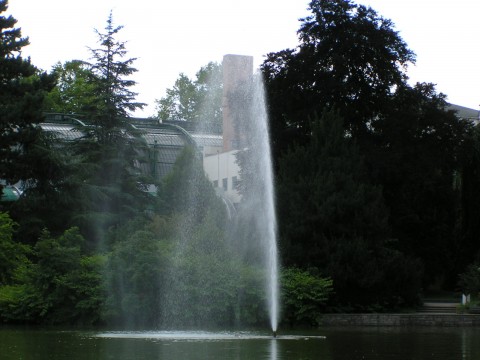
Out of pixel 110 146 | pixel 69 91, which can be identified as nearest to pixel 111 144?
pixel 110 146

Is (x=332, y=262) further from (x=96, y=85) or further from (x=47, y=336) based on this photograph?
(x=96, y=85)

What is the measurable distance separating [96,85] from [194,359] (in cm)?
3199

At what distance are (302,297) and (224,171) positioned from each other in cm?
3942

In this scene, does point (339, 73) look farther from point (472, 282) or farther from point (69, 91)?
point (69, 91)

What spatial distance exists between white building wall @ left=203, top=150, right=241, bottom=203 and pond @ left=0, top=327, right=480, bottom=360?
40.2m

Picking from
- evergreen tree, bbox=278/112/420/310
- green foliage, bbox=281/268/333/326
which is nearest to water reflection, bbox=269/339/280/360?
green foliage, bbox=281/268/333/326

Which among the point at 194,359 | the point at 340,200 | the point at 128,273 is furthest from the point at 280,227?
the point at 194,359

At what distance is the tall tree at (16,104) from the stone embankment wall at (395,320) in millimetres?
15796

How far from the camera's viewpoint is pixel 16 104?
43094mm

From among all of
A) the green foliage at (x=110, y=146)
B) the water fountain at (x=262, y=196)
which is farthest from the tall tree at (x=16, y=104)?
the water fountain at (x=262, y=196)

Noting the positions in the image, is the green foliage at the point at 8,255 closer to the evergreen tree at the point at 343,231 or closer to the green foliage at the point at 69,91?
the evergreen tree at the point at 343,231

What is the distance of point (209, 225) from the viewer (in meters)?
35.8

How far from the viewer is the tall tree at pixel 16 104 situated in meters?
43.2

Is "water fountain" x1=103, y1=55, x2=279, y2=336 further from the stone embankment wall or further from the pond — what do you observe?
the pond
